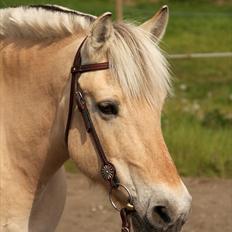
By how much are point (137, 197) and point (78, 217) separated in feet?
9.55

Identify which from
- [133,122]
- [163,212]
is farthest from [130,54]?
[163,212]

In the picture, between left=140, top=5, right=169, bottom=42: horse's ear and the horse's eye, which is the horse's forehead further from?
left=140, top=5, right=169, bottom=42: horse's ear

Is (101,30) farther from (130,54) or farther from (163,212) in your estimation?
(163,212)

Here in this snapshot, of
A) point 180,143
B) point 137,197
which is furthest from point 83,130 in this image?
point 180,143

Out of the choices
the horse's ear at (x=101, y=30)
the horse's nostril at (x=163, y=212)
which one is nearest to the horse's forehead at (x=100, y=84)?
the horse's ear at (x=101, y=30)

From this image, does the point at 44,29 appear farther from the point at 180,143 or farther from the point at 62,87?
the point at 180,143

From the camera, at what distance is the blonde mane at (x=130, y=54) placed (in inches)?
104

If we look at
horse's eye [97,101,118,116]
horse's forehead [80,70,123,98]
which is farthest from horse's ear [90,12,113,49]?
horse's eye [97,101,118,116]

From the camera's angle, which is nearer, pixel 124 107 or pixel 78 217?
pixel 124 107

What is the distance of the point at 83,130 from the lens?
273 centimetres

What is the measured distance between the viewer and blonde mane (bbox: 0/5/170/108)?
263 cm

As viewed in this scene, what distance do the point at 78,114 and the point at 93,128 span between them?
104mm

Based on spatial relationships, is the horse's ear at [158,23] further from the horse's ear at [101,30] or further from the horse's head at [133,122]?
the horse's ear at [101,30]

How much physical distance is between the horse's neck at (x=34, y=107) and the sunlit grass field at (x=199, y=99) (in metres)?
0.58
